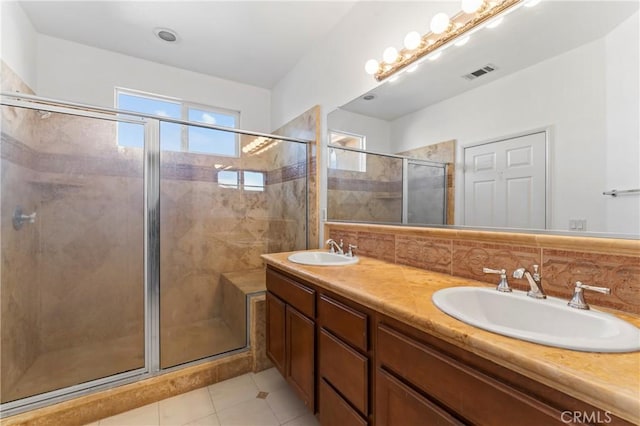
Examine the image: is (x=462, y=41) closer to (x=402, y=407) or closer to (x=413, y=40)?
(x=413, y=40)

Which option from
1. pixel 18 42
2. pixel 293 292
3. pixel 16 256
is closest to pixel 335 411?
pixel 293 292

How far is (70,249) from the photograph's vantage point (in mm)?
2010

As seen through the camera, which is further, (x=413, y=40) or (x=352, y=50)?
(x=352, y=50)

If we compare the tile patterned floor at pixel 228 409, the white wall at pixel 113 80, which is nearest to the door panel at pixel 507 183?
the tile patterned floor at pixel 228 409

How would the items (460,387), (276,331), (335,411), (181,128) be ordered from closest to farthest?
(460,387), (335,411), (276,331), (181,128)

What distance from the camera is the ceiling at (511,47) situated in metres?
0.88

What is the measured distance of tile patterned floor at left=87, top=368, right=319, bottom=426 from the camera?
1520mm

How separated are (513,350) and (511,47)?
1174 mm

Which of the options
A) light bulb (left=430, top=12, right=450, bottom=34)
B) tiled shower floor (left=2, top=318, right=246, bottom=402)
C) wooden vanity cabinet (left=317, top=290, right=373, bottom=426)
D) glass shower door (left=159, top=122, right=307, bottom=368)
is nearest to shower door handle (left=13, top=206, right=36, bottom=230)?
glass shower door (left=159, top=122, right=307, bottom=368)

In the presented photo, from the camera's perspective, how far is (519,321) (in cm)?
91

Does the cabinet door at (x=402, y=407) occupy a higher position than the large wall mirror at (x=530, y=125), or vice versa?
the large wall mirror at (x=530, y=125)

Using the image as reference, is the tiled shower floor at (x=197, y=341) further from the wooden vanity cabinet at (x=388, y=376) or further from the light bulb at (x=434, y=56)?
the light bulb at (x=434, y=56)

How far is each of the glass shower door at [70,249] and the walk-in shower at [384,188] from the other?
4.83 feet

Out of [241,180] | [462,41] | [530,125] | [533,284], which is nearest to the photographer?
[533,284]
